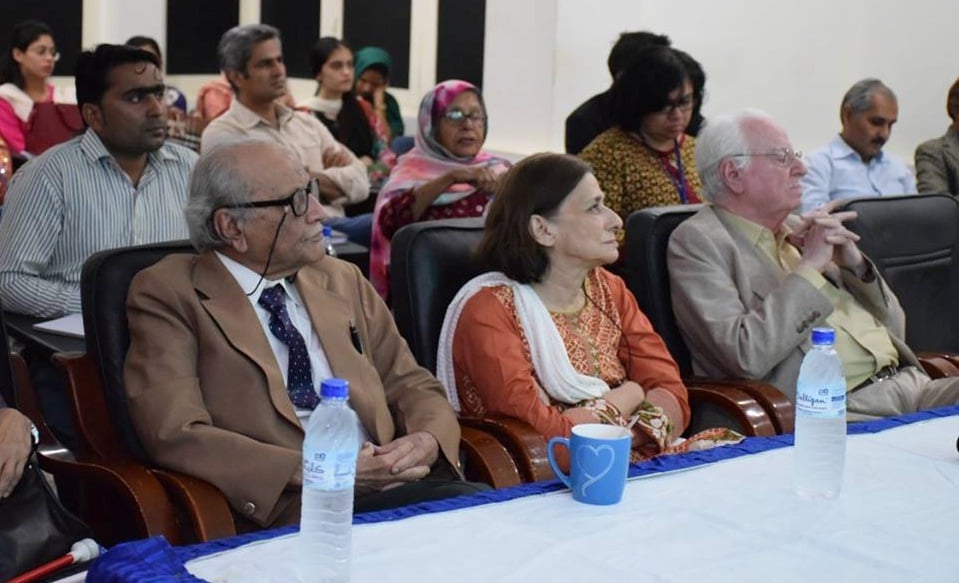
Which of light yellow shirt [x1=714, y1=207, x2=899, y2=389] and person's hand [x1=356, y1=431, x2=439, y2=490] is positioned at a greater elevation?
light yellow shirt [x1=714, y1=207, x2=899, y2=389]

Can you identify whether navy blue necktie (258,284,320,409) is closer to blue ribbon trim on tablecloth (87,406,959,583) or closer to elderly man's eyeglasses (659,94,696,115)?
blue ribbon trim on tablecloth (87,406,959,583)

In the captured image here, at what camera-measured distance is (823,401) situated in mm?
2053

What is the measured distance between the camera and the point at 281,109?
5.30m

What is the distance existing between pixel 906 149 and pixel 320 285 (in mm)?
4908

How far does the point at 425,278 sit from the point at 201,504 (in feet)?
2.89

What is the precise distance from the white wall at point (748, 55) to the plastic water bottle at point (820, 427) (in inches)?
176

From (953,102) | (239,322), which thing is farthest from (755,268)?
(953,102)

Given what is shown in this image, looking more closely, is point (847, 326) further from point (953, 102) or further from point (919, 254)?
point (953, 102)

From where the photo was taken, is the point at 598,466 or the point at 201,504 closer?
the point at 598,466

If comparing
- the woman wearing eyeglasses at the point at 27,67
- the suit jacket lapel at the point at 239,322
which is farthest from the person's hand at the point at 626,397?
the woman wearing eyeglasses at the point at 27,67

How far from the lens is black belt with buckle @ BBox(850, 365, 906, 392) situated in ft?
11.0

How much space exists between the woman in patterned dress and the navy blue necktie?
40cm

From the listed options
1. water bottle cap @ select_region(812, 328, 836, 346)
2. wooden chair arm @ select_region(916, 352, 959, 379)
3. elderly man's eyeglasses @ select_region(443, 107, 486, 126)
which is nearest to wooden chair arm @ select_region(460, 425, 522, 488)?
water bottle cap @ select_region(812, 328, 836, 346)

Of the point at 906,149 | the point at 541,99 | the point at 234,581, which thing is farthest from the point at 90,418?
the point at 906,149
